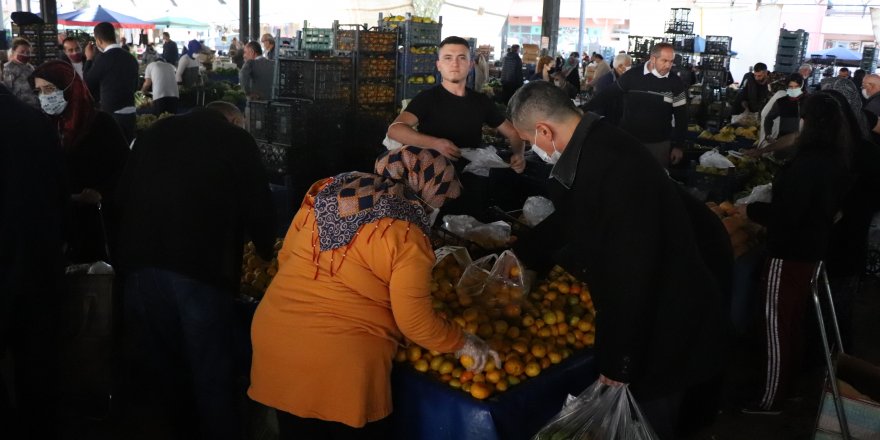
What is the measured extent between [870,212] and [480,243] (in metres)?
2.24

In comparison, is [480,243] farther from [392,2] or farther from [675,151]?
[392,2]

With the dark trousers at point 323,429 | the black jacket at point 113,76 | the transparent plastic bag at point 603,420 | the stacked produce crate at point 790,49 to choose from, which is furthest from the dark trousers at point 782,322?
the stacked produce crate at point 790,49

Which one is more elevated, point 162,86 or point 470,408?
point 162,86

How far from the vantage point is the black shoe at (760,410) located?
156 inches

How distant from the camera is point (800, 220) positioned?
3529 millimetres

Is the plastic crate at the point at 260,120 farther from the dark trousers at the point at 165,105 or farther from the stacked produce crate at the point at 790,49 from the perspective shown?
the stacked produce crate at the point at 790,49

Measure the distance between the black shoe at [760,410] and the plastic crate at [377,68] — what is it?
255 inches

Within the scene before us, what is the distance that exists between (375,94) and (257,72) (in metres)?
Result: 3.19

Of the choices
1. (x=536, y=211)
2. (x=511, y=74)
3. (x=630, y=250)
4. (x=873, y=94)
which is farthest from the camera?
(x=511, y=74)

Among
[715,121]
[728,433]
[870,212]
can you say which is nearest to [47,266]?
[728,433]

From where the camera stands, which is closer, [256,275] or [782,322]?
[256,275]

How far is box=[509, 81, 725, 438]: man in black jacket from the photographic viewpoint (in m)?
2.11

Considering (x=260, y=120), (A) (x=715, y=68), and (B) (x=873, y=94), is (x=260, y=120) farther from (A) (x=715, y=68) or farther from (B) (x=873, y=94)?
(A) (x=715, y=68)

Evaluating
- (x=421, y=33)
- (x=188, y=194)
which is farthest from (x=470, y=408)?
(x=421, y=33)
